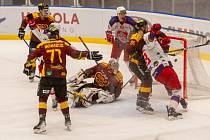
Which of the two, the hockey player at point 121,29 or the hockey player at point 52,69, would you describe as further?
the hockey player at point 121,29

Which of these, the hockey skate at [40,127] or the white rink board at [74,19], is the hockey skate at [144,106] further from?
the white rink board at [74,19]

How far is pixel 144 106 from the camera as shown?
646 centimetres

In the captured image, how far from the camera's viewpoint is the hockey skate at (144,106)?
6.42m

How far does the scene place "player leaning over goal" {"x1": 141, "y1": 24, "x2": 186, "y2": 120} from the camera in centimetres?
618

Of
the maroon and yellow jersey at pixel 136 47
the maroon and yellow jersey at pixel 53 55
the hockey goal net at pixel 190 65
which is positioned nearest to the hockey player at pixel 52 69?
the maroon and yellow jersey at pixel 53 55

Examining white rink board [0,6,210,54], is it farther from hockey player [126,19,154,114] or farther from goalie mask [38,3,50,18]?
hockey player [126,19,154,114]

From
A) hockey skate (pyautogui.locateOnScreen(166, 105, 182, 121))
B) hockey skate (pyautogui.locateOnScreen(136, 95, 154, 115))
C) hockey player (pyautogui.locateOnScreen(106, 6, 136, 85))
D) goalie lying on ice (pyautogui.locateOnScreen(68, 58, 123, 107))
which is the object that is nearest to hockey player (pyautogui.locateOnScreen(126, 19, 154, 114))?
hockey skate (pyautogui.locateOnScreen(136, 95, 154, 115))

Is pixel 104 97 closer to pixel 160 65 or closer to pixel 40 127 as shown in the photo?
pixel 160 65

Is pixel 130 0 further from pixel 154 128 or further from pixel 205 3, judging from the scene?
pixel 154 128

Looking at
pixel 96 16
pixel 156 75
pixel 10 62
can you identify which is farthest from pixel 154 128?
pixel 96 16

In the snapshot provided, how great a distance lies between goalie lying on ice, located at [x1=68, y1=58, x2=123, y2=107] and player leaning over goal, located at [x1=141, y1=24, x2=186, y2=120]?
848 millimetres

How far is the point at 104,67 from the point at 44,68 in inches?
60.7

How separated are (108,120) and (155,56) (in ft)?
3.10

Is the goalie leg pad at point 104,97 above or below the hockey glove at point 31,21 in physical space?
below
